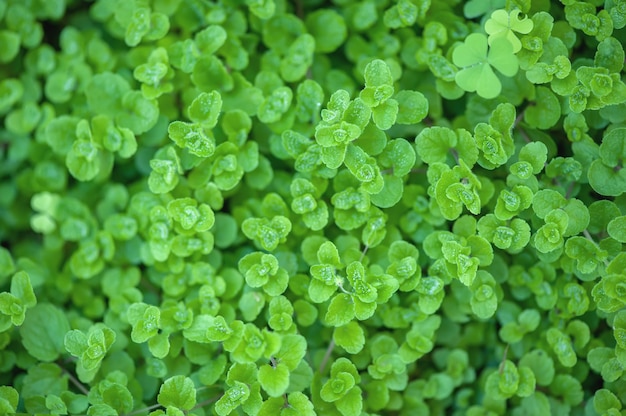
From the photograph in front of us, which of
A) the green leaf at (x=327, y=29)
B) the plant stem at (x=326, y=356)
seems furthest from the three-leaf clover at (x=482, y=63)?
the plant stem at (x=326, y=356)

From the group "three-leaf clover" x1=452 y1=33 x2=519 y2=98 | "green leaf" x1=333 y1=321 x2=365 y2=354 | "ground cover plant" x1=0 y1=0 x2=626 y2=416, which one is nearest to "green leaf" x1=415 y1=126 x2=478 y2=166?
"ground cover plant" x1=0 y1=0 x2=626 y2=416

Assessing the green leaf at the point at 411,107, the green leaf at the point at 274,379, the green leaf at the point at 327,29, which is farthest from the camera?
the green leaf at the point at 327,29

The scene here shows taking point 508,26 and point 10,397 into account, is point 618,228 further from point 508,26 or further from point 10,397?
point 10,397

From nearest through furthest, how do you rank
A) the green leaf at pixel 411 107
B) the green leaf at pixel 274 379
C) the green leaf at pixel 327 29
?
the green leaf at pixel 274 379 → the green leaf at pixel 411 107 → the green leaf at pixel 327 29

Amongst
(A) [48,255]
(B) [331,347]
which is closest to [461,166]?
(B) [331,347]

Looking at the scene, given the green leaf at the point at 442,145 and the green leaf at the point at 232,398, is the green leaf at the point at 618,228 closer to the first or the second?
the green leaf at the point at 442,145

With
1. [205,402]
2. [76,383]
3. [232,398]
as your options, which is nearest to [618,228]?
[232,398]

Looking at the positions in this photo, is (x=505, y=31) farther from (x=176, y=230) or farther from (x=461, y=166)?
(x=176, y=230)
